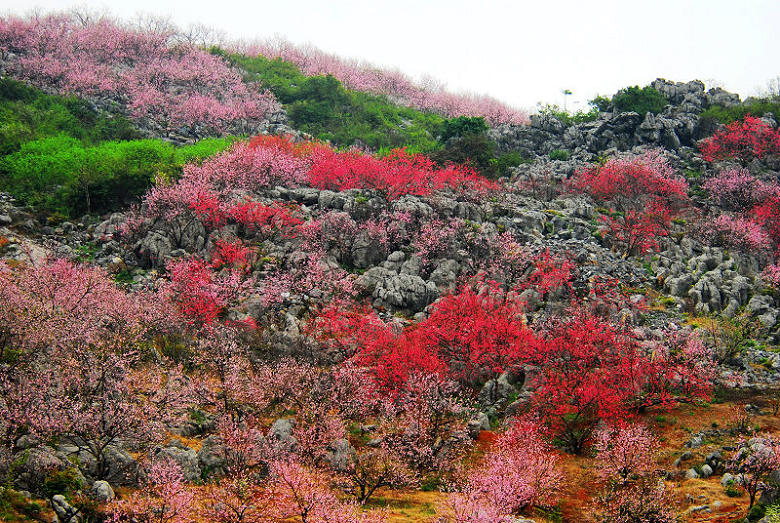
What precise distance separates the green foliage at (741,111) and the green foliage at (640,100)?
598 cm

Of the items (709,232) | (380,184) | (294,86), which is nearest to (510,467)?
(380,184)

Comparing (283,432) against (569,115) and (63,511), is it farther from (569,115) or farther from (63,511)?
(569,115)

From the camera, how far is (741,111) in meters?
68.1

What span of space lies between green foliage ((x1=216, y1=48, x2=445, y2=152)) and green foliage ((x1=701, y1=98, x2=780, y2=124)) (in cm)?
3693

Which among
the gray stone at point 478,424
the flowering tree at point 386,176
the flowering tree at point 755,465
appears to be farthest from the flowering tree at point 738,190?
the gray stone at point 478,424

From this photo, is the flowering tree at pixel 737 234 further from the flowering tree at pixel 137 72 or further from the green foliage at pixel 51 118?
the green foliage at pixel 51 118

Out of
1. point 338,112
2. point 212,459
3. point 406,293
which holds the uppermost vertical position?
point 338,112

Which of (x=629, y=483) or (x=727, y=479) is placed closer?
(x=727, y=479)

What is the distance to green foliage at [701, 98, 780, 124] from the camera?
67.3m

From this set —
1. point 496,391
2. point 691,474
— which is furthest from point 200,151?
point 691,474

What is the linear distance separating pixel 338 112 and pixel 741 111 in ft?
184

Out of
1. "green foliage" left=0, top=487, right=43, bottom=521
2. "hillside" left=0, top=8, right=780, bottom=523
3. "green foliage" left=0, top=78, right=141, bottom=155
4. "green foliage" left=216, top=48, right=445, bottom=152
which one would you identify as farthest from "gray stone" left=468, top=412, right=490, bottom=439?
"green foliage" left=0, top=78, right=141, bottom=155

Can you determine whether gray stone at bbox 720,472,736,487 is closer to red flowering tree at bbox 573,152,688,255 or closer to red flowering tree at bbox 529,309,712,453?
red flowering tree at bbox 529,309,712,453

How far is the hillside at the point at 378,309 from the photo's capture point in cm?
1880
